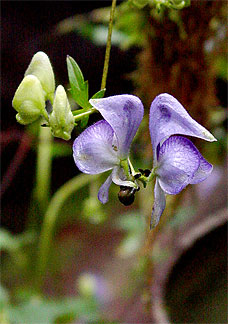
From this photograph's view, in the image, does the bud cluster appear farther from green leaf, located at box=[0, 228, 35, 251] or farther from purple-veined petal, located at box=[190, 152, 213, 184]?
green leaf, located at box=[0, 228, 35, 251]

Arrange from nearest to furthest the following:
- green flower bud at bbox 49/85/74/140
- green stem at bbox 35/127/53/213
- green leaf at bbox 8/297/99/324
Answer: green flower bud at bbox 49/85/74/140
green leaf at bbox 8/297/99/324
green stem at bbox 35/127/53/213

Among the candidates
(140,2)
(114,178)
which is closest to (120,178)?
(114,178)

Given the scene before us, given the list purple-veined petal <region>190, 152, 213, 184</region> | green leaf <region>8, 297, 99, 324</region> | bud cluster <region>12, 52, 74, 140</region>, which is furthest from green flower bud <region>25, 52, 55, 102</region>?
green leaf <region>8, 297, 99, 324</region>

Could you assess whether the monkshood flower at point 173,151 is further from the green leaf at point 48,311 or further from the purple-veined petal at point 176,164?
the green leaf at point 48,311

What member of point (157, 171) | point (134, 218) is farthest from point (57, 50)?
point (157, 171)

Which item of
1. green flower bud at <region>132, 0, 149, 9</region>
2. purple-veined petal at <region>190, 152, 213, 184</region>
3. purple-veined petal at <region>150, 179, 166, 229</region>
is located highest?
green flower bud at <region>132, 0, 149, 9</region>

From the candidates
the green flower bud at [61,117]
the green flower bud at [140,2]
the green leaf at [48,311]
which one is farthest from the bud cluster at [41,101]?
the green leaf at [48,311]
